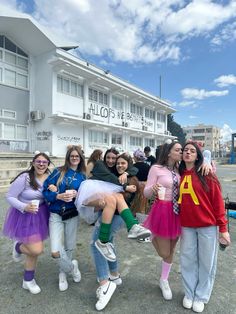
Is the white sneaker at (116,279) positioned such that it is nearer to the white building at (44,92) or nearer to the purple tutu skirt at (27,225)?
the purple tutu skirt at (27,225)

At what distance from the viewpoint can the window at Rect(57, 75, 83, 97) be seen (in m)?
20.1

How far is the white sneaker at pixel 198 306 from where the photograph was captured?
9.71 feet

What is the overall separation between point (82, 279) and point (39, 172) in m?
1.68

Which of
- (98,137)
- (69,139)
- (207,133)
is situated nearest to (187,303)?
(69,139)

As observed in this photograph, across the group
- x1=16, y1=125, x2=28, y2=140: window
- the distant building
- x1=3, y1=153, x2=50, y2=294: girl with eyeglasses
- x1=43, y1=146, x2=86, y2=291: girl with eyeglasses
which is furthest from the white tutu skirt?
the distant building

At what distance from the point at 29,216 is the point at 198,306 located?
7.68 feet

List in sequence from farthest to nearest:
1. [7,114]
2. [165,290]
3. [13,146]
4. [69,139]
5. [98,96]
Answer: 1. [98,96]
2. [69,139]
3. [13,146]
4. [7,114]
5. [165,290]

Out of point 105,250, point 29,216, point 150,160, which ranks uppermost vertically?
point 150,160

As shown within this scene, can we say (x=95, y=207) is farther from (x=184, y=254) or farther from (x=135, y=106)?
(x=135, y=106)

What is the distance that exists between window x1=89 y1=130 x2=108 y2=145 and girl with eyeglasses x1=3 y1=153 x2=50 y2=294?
19.8 m

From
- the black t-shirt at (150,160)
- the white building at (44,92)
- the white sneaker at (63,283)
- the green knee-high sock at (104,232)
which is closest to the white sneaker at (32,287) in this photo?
the white sneaker at (63,283)

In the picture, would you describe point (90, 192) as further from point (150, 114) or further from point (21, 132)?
point (150, 114)

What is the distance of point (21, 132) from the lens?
19.6 m

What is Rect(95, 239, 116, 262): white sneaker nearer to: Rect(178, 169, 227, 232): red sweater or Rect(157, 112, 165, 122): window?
Rect(178, 169, 227, 232): red sweater
